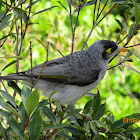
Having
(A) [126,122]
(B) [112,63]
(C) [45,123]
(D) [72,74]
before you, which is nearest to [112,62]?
(B) [112,63]

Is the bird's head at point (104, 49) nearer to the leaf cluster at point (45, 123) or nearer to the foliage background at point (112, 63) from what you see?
the leaf cluster at point (45, 123)

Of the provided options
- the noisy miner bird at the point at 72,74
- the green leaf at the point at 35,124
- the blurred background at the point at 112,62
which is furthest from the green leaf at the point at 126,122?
the blurred background at the point at 112,62

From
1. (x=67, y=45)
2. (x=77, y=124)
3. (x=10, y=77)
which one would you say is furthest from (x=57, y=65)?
(x=67, y=45)

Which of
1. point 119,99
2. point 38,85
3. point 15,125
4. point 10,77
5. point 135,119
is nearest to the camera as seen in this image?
point 15,125

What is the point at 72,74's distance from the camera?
1553mm

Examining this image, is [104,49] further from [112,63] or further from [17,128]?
[112,63]

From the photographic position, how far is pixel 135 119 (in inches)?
41.3

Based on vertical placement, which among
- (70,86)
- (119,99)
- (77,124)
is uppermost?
(70,86)

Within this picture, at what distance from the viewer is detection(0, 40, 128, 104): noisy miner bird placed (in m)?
1.52

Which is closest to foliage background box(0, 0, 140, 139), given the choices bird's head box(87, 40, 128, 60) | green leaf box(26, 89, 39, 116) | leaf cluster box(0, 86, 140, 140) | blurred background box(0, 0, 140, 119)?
blurred background box(0, 0, 140, 119)

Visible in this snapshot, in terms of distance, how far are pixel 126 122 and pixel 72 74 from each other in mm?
574

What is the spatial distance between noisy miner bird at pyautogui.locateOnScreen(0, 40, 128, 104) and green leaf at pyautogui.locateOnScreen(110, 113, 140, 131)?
50 centimetres

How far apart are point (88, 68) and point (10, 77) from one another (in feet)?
1.80

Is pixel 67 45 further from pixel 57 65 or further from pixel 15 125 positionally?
pixel 15 125
